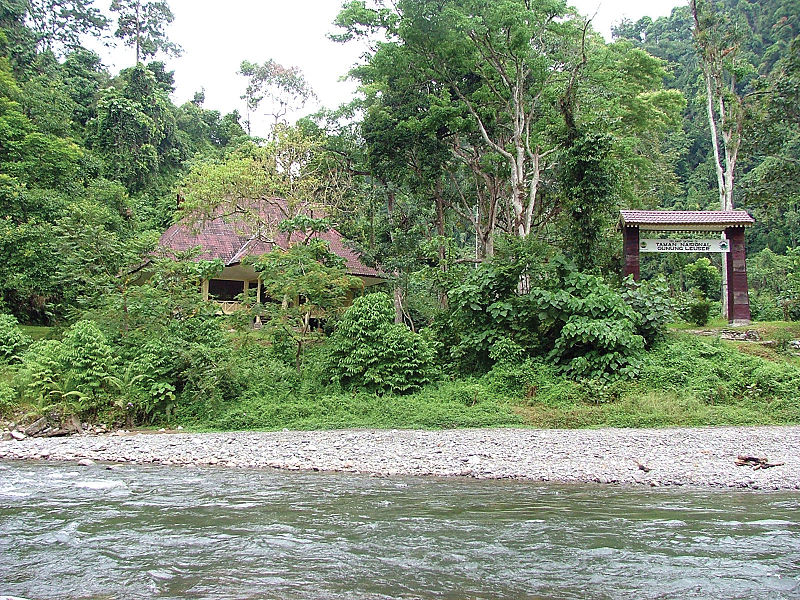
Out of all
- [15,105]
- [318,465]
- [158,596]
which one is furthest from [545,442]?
[15,105]

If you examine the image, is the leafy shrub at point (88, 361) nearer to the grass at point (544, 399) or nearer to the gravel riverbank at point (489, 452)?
the gravel riverbank at point (489, 452)

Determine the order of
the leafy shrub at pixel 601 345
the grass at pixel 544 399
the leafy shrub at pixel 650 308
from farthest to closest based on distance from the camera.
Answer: the leafy shrub at pixel 650 308, the leafy shrub at pixel 601 345, the grass at pixel 544 399

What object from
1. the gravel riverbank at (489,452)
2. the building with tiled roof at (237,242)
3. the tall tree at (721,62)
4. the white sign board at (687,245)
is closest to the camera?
the gravel riverbank at (489,452)

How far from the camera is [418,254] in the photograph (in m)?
21.5

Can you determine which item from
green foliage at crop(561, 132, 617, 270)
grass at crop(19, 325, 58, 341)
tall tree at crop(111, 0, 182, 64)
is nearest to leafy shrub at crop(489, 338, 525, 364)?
green foliage at crop(561, 132, 617, 270)

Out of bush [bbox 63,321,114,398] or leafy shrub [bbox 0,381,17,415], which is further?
leafy shrub [bbox 0,381,17,415]

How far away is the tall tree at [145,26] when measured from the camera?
4388 cm

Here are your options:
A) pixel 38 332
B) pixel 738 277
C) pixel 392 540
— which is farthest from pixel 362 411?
pixel 38 332

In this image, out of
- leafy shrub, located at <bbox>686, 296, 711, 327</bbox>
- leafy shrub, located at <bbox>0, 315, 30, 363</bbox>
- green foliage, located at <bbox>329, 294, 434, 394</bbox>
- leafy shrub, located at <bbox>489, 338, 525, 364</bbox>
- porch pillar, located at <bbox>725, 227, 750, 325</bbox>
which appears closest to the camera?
green foliage, located at <bbox>329, 294, 434, 394</bbox>

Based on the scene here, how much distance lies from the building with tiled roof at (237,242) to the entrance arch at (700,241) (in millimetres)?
8255

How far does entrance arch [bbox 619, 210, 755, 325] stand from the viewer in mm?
16641

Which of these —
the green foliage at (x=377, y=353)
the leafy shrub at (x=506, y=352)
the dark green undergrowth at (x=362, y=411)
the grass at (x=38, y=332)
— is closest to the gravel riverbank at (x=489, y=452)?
the dark green undergrowth at (x=362, y=411)

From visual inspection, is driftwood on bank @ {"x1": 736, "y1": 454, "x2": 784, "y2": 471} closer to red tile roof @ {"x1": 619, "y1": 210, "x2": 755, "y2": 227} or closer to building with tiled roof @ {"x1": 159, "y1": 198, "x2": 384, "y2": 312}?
red tile roof @ {"x1": 619, "y1": 210, "x2": 755, "y2": 227}

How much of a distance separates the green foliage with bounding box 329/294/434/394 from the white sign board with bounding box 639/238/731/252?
6.63 m
